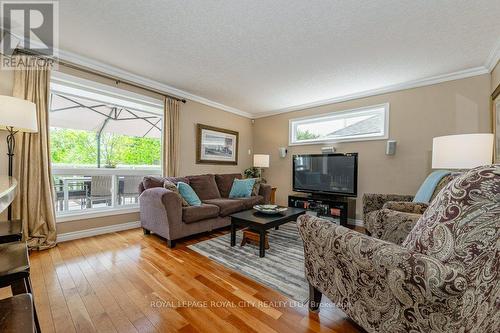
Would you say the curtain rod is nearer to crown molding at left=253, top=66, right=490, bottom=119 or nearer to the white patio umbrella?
the white patio umbrella

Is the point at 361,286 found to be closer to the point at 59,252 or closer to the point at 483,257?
the point at 483,257

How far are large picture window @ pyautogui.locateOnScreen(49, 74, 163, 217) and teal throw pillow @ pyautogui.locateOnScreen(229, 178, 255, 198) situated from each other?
1.39 m

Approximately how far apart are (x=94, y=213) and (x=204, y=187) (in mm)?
1623

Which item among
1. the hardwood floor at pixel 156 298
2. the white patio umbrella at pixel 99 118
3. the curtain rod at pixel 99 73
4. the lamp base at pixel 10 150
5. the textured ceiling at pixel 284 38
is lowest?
the hardwood floor at pixel 156 298

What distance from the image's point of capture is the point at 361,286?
109 cm

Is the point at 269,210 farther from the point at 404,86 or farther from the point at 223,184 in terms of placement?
the point at 404,86

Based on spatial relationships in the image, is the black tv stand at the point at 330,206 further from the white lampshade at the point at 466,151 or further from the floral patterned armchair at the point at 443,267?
the floral patterned armchair at the point at 443,267

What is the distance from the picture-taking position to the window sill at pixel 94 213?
281cm

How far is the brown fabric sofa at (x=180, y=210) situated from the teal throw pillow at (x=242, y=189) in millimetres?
177

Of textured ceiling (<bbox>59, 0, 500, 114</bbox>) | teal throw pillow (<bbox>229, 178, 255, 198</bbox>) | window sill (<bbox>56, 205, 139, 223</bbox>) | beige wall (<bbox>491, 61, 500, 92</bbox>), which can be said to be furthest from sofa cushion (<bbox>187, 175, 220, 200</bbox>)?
beige wall (<bbox>491, 61, 500, 92</bbox>)

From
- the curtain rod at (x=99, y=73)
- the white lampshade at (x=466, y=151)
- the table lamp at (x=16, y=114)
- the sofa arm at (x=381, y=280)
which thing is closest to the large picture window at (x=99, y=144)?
the curtain rod at (x=99, y=73)

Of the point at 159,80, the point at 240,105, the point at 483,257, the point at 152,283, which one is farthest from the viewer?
the point at 240,105

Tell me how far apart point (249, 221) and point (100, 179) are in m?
2.45

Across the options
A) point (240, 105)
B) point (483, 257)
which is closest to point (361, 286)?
point (483, 257)
